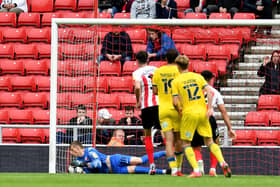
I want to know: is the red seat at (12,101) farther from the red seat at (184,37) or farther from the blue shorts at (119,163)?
the blue shorts at (119,163)

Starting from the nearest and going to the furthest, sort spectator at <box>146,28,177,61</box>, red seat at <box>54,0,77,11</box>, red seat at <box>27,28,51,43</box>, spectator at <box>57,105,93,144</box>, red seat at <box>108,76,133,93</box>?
spectator at <box>57,105,93,144</box>
spectator at <box>146,28,177,61</box>
red seat at <box>108,76,133,93</box>
red seat at <box>27,28,51,43</box>
red seat at <box>54,0,77,11</box>

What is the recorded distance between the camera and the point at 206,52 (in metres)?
17.3

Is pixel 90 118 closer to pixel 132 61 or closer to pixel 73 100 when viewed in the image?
pixel 73 100

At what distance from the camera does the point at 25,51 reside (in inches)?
763

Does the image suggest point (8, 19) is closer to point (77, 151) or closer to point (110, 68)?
point (110, 68)

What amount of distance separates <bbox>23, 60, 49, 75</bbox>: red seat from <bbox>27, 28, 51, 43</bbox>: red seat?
1.08 meters

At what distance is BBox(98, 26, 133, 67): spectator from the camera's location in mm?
17078

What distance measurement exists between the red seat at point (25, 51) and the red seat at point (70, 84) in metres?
3.32

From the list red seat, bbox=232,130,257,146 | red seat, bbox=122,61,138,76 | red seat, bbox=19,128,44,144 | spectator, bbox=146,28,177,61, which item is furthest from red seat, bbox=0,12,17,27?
red seat, bbox=232,130,257,146

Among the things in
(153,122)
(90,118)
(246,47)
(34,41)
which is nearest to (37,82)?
(34,41)

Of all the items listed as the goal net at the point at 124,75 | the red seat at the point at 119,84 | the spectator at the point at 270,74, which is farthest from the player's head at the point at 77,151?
the spectator at the point at 270,74

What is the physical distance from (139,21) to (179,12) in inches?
217

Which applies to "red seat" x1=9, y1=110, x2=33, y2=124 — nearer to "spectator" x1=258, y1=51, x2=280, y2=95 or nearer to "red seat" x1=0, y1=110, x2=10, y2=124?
"red seat" x1=0, y1=110, x2=10, y2=124

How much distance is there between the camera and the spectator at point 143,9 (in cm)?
1861
